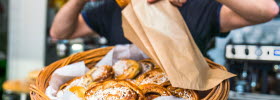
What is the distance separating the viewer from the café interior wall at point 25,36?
264 centimetres

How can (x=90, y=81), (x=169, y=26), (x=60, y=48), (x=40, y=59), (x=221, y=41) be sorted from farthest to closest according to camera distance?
1. (x=40, y=59)
2. (x=60, y=48)
3. (x=221, y=41)
4. (x=90, y=81)
5. (x=169, y=26)

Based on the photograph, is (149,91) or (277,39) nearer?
(149,91)

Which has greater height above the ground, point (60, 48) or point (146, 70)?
point (146, 70)

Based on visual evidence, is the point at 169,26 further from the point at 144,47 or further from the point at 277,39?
the point at 277,39

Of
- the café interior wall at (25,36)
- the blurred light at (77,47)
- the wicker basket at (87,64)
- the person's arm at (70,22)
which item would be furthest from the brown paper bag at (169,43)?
the café interior wall at (25,36)

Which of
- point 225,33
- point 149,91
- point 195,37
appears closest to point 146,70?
point 149,91

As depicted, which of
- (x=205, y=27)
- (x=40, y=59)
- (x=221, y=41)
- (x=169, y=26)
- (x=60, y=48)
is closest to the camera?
(x=169, y=26)

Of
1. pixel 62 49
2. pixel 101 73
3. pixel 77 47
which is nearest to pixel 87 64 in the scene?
pixel 101 73

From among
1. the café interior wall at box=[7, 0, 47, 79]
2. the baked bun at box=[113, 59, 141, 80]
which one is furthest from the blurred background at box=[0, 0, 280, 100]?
the baked bun at box=[113, 59, 141, 80]

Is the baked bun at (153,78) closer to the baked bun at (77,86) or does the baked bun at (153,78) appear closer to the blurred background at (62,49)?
the baked bun at (77,86)

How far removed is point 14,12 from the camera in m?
2.79

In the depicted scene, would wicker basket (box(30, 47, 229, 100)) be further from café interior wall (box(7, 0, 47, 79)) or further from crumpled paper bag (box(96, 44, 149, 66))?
café interior wall (box(7, 0, 47, 79))

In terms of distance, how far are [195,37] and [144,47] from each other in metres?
0.42

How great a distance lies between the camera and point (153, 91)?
2.83ft
